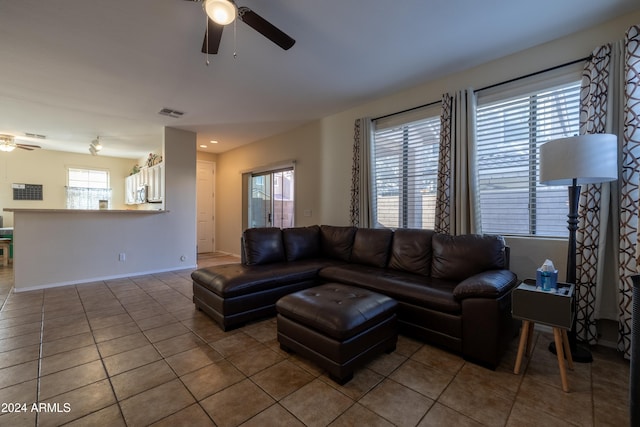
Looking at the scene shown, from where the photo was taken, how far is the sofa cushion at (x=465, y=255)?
99.3 inches

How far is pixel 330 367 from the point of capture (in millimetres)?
1798

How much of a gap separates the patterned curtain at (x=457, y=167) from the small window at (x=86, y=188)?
798cm

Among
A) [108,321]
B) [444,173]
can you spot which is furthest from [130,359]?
→ [444,173]

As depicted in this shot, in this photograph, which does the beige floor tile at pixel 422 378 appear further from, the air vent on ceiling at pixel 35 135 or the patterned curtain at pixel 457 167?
the air vent on ceiling at pixel 35 135

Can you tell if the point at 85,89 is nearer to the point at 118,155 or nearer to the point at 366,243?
the point at 366,243

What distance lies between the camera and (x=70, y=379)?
182 centimetres

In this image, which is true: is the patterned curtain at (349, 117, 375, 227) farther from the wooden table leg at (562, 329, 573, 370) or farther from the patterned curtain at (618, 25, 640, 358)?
the patterned curtain at (618, 25, 640, 358)

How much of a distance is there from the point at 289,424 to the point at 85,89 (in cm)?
445

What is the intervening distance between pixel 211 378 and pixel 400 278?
186 cm

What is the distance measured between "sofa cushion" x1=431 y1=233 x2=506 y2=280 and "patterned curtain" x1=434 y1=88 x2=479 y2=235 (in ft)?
1.06

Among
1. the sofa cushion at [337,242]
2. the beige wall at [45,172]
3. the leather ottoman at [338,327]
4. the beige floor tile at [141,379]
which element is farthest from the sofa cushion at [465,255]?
the beige wall at [45,172]

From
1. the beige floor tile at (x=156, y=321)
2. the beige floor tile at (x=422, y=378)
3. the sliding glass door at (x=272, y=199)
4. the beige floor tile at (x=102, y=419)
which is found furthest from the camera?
the sliding glass door at (x=272, y=199)

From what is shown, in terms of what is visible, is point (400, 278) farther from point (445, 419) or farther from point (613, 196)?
point (613, 196)

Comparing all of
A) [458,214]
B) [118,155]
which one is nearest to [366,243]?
[458,214]
